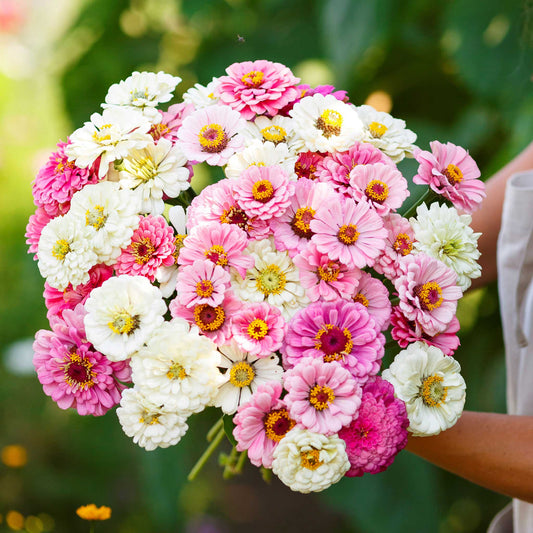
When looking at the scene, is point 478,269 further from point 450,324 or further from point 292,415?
point 292,415

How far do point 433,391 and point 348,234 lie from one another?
0.14 meters

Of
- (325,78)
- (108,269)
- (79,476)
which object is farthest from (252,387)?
(79,476)

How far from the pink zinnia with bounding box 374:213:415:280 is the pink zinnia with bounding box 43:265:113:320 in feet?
0.73

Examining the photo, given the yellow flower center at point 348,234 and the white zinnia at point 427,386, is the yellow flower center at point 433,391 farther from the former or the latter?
the yellow flower center at point 348,234

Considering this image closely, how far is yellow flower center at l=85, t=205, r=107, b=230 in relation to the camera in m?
0.50

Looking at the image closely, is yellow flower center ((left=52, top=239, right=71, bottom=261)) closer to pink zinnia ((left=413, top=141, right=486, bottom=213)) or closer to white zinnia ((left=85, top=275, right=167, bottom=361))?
white zinnia ((left=85, top=275, right=167, bottom=361))

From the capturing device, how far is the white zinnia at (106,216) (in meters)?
0.49

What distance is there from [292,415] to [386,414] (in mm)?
71

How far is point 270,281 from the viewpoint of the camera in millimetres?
487

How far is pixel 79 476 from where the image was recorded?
1.58 meters

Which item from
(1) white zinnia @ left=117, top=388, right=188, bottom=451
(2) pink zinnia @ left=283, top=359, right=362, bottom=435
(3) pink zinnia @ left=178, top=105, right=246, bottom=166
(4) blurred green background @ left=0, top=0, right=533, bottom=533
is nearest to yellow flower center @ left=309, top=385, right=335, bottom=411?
(2) pink zinnia @ left=283, top=359, right=362, bottom=435

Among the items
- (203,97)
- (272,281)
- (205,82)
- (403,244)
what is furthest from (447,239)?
(205,82)

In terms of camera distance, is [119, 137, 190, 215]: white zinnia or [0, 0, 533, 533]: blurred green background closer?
[119, 137, 190, 215]: white zinnia

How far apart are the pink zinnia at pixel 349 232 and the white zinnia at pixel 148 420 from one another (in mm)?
169
